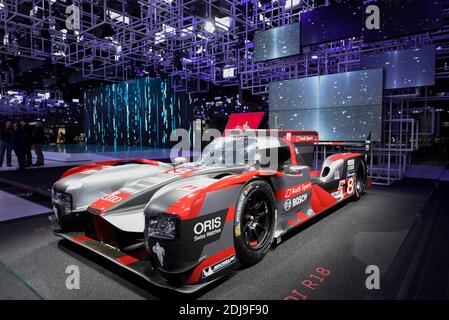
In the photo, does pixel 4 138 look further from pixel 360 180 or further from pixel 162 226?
pixel 360 180

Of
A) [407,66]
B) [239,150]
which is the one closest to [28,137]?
[239,150]

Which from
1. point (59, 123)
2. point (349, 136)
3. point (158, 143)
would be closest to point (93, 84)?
point (158, 143)

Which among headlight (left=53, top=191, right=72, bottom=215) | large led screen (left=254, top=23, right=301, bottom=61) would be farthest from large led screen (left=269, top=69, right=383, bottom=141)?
headlight (left=53, top=191, right=72, bottom=215)

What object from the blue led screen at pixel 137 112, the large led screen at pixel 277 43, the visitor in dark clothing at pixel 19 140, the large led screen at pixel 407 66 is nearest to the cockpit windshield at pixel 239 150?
the large led screen at pixel 407 66

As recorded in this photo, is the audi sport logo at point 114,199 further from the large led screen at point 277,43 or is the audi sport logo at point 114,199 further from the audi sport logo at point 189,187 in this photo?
the large led screen at point 277,43

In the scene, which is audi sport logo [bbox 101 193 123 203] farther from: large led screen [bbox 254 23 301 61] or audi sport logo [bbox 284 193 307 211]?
large led screen [bbox 254 23 301 61]

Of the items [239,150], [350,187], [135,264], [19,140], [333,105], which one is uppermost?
[333,105]

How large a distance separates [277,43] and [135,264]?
713 cm

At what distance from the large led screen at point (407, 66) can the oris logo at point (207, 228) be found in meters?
5.69

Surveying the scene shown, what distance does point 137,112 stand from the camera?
19.4m

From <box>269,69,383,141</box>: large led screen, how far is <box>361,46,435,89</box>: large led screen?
212 millimetres

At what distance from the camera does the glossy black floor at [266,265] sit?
6.52 ft

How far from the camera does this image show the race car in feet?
6.00
